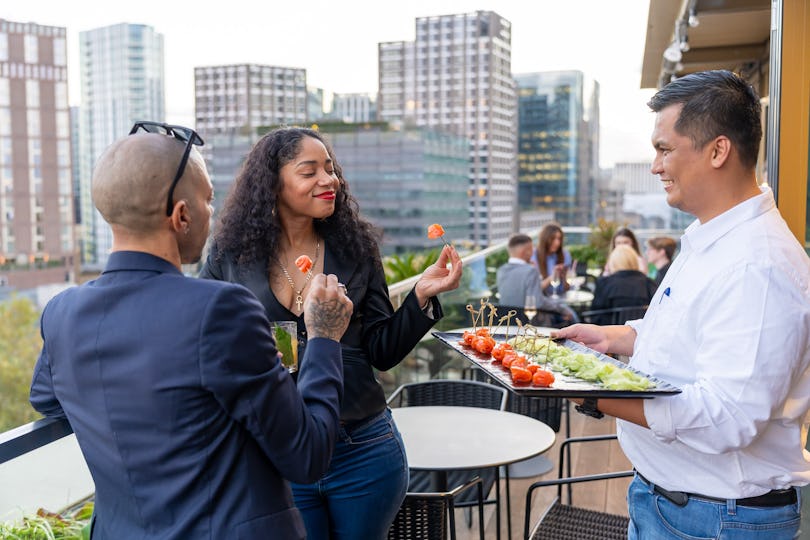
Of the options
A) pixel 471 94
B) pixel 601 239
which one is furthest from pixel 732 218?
pixel 471 94

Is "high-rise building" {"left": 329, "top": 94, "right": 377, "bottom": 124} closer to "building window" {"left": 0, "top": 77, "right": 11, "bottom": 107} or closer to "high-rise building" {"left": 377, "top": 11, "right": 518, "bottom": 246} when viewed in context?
"high-rise building" {"left": 377, "top": 11, "right": 518, "bottom": 246}

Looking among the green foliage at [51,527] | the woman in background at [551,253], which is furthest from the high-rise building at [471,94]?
the green foliage at [51,527]

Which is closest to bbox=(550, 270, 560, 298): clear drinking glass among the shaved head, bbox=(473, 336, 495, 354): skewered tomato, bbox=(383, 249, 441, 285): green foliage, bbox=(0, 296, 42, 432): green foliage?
bbox=(383, 249, 441, 285): green foliage

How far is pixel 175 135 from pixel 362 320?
0.86 metres

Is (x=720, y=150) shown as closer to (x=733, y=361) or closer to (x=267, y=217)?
(x=733, y=361)

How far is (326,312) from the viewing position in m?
1.29

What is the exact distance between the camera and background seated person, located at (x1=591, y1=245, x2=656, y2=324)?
5.88 m

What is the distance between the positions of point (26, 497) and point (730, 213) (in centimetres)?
161

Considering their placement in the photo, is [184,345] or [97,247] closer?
[184,345]

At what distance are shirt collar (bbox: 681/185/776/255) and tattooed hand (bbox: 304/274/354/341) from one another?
68 centimetres

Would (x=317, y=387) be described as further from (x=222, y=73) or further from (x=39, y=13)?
(x=39, y=13)

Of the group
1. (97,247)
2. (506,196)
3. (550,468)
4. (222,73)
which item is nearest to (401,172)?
(506,196)

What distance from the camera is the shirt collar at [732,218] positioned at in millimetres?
1353

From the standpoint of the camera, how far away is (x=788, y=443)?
135 cm
